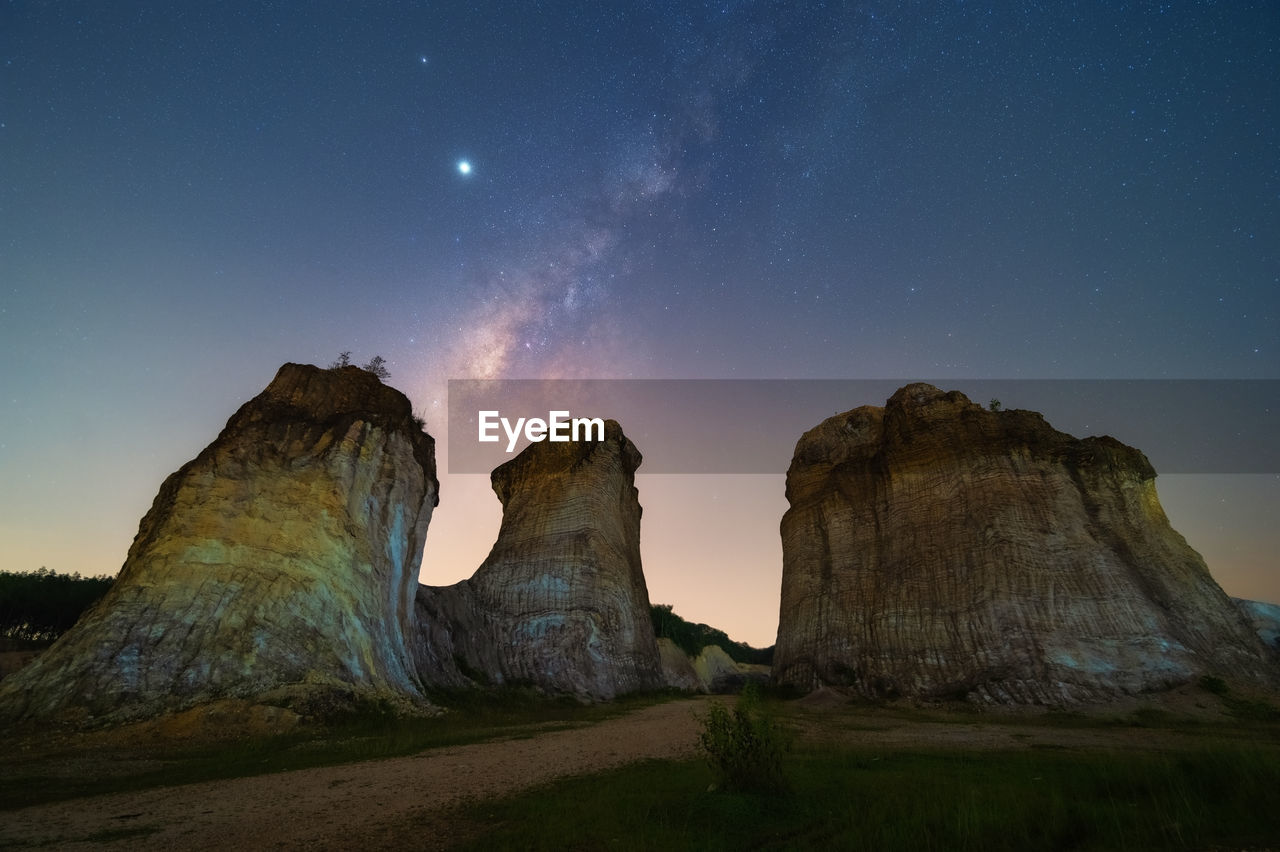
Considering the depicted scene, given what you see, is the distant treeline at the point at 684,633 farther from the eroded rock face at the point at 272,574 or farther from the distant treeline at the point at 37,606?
the distant treeline at the point at 37,606

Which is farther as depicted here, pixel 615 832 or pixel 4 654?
pixel 4 654

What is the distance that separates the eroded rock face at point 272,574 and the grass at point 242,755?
7.56 ft

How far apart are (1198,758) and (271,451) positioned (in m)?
26.5

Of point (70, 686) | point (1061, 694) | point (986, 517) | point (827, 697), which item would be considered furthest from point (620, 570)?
point (70, 686)

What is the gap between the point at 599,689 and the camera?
36438mm

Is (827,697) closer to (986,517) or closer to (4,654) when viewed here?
(986,517)

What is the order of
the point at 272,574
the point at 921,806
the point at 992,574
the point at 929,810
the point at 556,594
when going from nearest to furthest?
the point at 929,810 → the point at 921,806 → the point at 272,574 → the point at 992,574 → the point at 556,594

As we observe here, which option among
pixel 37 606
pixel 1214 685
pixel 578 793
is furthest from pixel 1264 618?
pixel 37 606

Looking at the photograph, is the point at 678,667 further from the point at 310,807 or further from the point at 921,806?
the point at 921,806

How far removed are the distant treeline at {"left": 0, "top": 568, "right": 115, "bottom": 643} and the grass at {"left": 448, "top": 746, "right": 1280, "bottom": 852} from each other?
50249mm

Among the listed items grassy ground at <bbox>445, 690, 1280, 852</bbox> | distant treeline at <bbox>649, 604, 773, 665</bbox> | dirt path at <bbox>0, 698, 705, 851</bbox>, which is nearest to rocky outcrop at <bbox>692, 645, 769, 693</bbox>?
distant treeline at <bbox>649, 604, 773, 665</bbox>

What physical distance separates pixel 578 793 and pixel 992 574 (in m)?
28.6

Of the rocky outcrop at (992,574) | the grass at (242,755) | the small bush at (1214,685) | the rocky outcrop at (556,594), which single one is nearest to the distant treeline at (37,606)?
the rocky outcrop at (556,594)

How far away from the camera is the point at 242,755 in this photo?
1334cm
